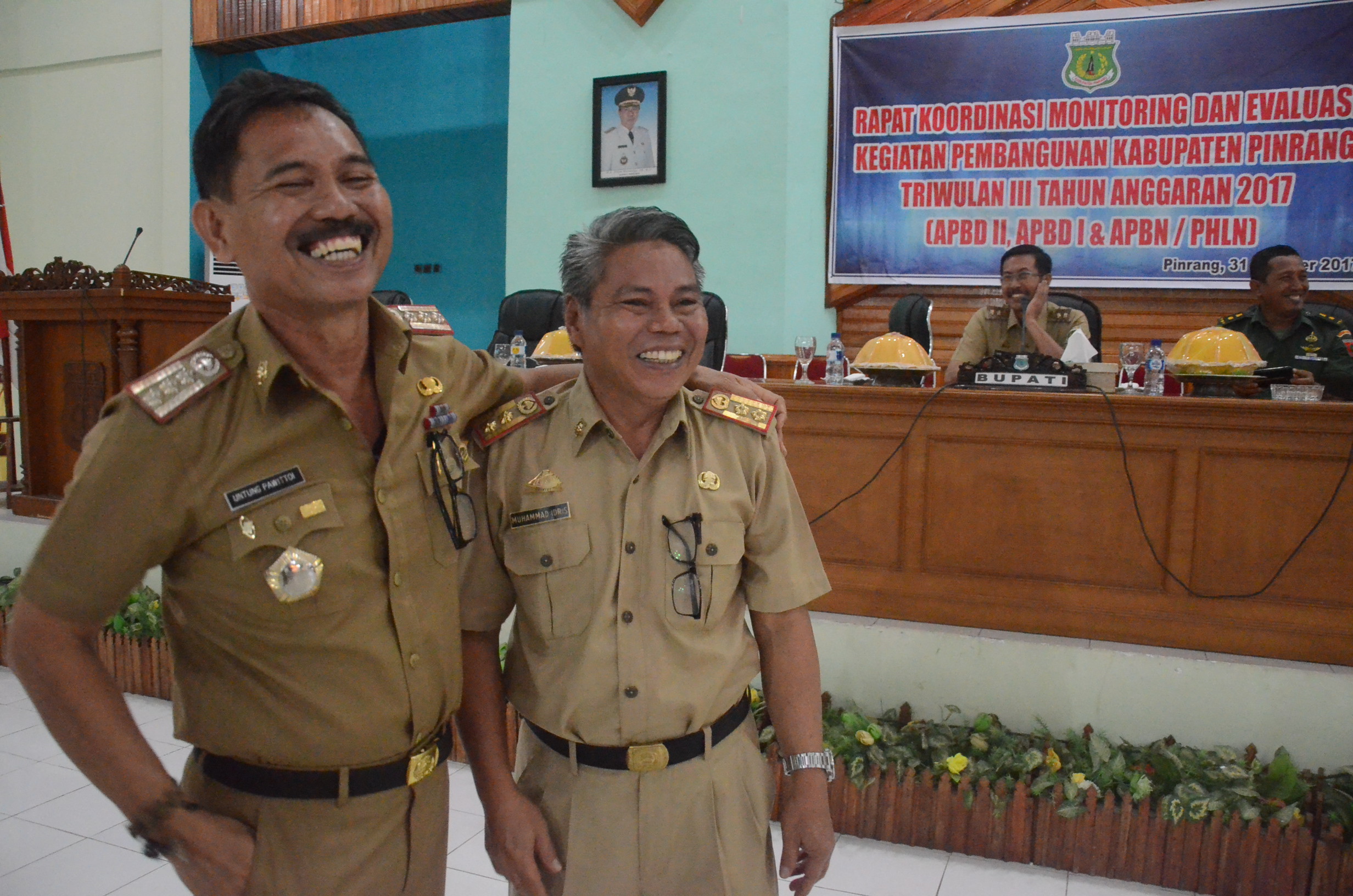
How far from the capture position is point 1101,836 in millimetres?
2260

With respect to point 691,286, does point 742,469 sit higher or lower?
lower

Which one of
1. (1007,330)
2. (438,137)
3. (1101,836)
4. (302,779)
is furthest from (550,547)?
(438,137)

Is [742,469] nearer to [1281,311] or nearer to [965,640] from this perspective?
[965,640]

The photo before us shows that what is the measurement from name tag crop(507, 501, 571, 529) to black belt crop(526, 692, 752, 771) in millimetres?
267

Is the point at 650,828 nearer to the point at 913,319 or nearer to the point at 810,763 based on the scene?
the point at 810,763

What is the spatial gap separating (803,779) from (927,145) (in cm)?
460

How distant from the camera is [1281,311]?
3820mm

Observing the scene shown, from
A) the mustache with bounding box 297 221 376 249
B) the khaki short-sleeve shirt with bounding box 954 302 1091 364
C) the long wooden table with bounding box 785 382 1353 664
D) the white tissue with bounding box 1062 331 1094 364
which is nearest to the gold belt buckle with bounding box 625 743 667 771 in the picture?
the mustache with bounding box 297 221 376 249

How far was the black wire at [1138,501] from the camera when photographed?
248 cm

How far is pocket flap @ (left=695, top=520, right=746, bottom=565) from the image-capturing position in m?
1.21

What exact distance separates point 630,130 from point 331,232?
498 centimetres

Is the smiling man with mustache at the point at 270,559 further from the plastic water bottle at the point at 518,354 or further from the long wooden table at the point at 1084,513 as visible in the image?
the plastic water bottle at the point at 518,354

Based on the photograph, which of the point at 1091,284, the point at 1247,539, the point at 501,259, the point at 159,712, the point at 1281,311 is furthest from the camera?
the point at 501,259

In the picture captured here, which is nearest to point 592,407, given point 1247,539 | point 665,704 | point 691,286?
point 691,286
